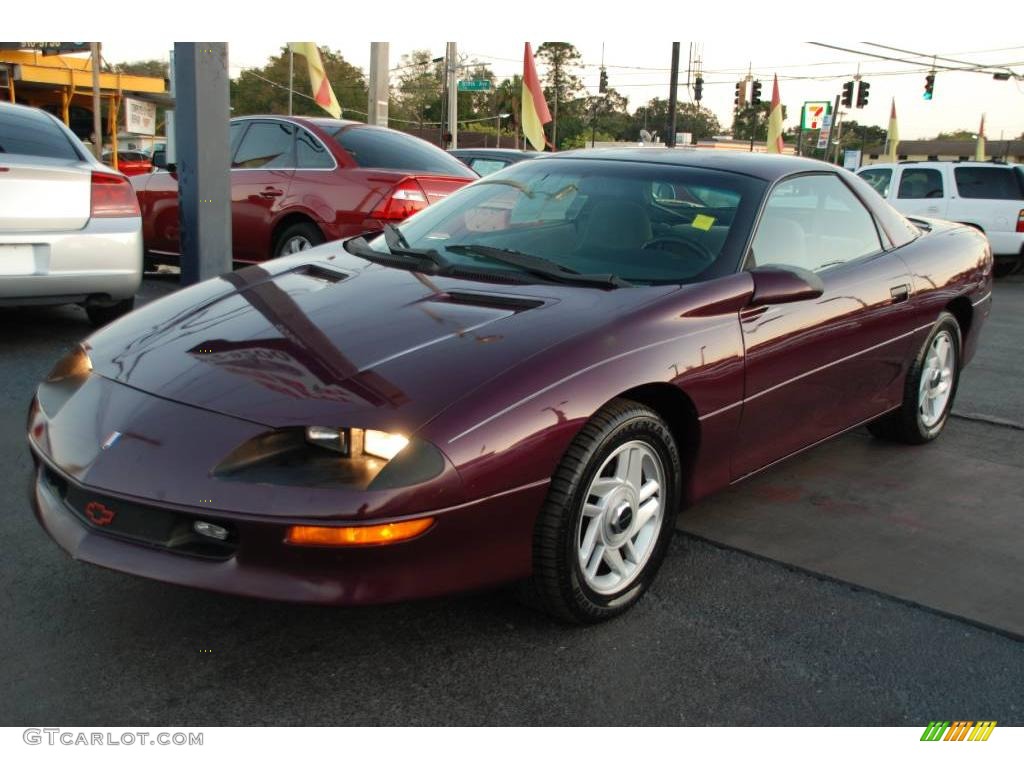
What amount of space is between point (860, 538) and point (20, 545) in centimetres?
296

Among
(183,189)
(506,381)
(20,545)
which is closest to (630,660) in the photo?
(506,381)

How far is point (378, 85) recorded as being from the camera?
17.8 m

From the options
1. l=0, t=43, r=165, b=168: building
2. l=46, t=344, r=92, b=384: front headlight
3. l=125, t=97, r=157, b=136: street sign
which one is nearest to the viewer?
l=46, t=344, r=92, b=384: front headlight

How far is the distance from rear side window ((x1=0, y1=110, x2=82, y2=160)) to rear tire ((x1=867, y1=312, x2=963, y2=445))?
5.06 metres

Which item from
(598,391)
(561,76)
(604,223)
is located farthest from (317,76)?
(561,76)

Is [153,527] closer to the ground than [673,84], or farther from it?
closer to the ground

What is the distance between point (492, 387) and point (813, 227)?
6.85 ft

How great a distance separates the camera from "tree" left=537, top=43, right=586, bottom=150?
8188 cm

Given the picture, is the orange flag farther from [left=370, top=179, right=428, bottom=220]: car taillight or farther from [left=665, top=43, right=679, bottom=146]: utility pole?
[left=370, top=179, right=428, bottom=220]: car taillight

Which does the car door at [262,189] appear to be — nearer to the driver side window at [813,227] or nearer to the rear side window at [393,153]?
the rear side window at [393,153]

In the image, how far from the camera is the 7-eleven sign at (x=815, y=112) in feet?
121

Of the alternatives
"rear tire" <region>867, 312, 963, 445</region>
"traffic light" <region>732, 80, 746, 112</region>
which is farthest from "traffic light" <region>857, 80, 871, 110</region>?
"rear tire" <region>867, 312, 963, 445</region>

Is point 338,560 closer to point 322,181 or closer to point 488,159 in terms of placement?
point 322,181

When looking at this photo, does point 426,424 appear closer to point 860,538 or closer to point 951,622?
point 951,622
